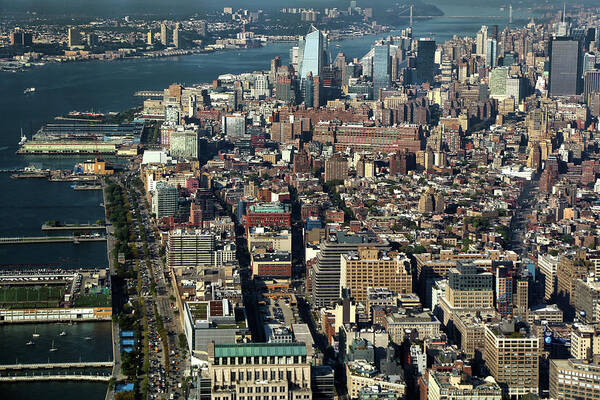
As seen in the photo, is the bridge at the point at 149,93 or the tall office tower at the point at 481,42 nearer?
the bridge at the point at 149,93

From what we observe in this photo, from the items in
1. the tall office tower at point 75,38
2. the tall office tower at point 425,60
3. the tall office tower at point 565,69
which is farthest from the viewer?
the tall office tower at point 75,38

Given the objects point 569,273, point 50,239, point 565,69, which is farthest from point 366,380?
point 565,69

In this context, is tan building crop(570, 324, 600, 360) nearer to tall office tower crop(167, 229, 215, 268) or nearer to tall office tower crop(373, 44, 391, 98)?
tall office tower crop(167, 229, 215, 268)

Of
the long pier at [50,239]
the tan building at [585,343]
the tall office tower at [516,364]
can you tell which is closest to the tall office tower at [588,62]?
the long pier at [50,239]

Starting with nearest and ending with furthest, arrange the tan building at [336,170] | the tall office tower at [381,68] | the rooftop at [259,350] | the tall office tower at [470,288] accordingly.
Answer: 1. the rooftop at [259,350]
2. the tall office tower at [470,288]
3. the tan building at [336,170]
4. the tall office tower at [381,68]

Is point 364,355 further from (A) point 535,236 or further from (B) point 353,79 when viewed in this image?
(B) point 353,79

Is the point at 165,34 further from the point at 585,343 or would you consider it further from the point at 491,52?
the point at 585,343

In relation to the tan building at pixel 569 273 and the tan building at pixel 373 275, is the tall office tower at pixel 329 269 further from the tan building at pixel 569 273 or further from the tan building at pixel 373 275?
the tan building at pixel 569 273
